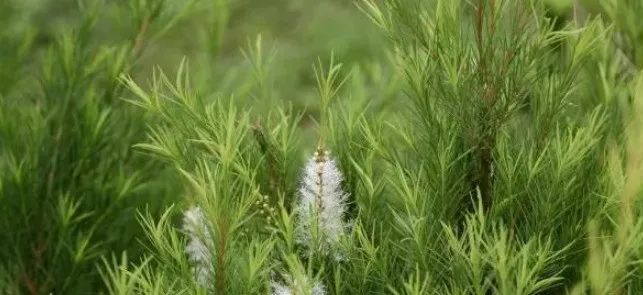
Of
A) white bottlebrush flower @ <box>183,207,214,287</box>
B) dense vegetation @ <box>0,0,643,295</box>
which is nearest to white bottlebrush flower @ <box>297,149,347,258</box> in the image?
dense vegetation @ <box>0,0,643,295</box>

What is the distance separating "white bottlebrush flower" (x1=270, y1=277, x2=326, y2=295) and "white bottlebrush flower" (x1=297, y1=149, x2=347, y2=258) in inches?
1.9

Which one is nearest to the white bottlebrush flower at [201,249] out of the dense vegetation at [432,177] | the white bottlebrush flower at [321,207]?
the dense vegetation at [432,177]

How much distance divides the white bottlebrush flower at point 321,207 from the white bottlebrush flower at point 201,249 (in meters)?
0.11

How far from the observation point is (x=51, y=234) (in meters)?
1.66

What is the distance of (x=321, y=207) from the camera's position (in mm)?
1209

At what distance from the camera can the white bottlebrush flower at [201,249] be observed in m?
1.16

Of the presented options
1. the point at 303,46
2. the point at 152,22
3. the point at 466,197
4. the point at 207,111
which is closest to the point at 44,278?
the point at 152,22

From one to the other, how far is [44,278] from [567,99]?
86cm

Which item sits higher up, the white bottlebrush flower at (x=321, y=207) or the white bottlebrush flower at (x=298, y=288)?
the white bottlebrush flower at (x=321, y=207)

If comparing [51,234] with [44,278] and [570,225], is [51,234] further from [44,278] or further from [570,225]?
[570,225]

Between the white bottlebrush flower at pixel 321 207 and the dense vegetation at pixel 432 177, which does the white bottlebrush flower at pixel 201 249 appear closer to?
the dense vegetation at pixel 432 177

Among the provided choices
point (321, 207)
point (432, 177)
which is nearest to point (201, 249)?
point (321, 207)

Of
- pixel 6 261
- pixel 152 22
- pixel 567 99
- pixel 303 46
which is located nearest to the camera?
pixel 567 99

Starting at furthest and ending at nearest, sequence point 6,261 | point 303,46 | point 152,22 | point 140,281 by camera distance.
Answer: point 303,46 < point 152,22 < point 6,261 < point 140,281
